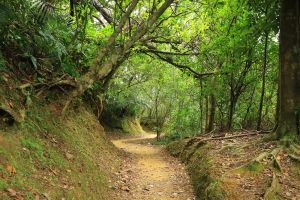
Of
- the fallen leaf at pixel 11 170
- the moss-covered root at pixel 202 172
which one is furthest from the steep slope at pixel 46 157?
the moss-covered root at pixel 202 172

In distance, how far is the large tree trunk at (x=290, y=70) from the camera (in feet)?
23.4

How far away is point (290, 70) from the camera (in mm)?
7168

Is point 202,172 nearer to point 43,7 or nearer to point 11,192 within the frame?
point 11,192

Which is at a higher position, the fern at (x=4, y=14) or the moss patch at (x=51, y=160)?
the fern at (x=4, y=14)

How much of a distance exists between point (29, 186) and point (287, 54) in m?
6.78

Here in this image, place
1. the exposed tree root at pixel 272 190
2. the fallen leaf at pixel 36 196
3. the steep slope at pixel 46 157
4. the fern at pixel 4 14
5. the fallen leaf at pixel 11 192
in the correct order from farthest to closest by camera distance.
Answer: the exposed tree root at pixel 272 190 < the fern at pixel 4 14 < the steep slope at pixel 46 157 < the fallen leaf at pixel 36 196 < the fallen leaf at pixel 11 192

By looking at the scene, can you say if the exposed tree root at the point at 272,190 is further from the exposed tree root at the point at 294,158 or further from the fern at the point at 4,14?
the fern at the point at 4,14

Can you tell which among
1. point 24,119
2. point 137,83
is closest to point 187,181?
point 24,119

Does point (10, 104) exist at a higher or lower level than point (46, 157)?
higher

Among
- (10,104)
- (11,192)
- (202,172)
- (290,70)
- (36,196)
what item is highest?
(290,70)

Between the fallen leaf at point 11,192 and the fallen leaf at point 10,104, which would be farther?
the fallen leaf at point 10,104

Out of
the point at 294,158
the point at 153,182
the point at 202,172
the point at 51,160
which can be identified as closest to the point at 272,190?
the point at 294,158

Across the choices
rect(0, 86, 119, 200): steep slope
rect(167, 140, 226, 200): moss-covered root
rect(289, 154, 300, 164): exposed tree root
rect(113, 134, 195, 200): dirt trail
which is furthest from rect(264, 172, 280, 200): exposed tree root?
rect(0, 86, 119, 200): steep slope

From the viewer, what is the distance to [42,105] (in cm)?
659
